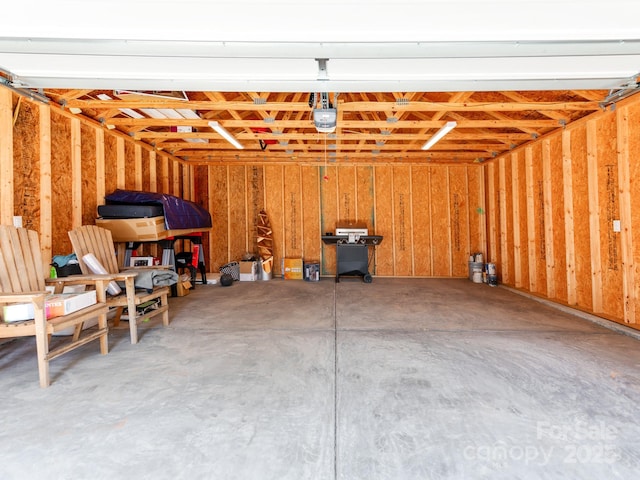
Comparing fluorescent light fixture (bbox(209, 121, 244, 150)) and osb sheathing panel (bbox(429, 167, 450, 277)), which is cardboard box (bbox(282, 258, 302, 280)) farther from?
osb sheathing panel (bbox(429, 167, 450, 277))

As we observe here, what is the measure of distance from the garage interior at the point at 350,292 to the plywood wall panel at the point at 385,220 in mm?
1829

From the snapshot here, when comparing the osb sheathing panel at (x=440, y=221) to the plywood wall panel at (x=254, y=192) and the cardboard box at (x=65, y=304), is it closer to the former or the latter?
the plywood wall panel at (x=254, y=192)

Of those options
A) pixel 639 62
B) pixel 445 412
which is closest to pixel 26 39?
pixel 445 412

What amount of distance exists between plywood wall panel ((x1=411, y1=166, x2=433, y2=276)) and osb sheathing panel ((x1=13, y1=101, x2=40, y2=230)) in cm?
686

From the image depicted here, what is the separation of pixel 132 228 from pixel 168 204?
2.14 feet

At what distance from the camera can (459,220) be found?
743 centimetres

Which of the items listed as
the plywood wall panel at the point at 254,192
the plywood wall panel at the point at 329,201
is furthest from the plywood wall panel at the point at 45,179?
the plywood wall panel at the point at 329,201

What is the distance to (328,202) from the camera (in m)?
7.66

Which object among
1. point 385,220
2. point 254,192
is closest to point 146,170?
point 254,192

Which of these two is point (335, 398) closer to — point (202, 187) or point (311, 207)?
point (311, 207)

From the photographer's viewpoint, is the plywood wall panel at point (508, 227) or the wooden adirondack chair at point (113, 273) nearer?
the wooden adirondack chair at point (113, 273)

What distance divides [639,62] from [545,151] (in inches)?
104

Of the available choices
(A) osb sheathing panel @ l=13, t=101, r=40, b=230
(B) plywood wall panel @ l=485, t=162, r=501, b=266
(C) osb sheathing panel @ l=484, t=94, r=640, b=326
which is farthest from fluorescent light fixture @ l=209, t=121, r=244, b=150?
(B) plywood wall panel @ l=485, t=162, r=501, b=266

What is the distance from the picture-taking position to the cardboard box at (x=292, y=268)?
7.35m
